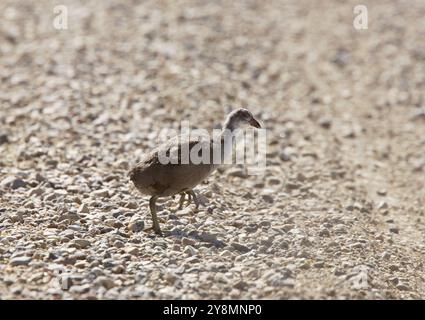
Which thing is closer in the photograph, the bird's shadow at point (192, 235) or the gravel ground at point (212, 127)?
the gravel ground at point (212, 127)

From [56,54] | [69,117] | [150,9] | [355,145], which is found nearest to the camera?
[69,117]

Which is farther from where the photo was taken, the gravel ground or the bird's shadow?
the bird's shadow

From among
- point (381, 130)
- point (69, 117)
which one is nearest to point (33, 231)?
point (69, 117)

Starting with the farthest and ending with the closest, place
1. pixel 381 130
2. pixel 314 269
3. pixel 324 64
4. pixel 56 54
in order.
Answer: pixel 324 64 < pixel 56 54 < pixel 381 130 < pixel 314 269

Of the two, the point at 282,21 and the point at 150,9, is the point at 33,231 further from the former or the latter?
the point at 282,21

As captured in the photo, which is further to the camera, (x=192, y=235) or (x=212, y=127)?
(x=212, y=127)

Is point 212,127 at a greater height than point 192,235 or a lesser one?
greater

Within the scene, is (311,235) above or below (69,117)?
below
